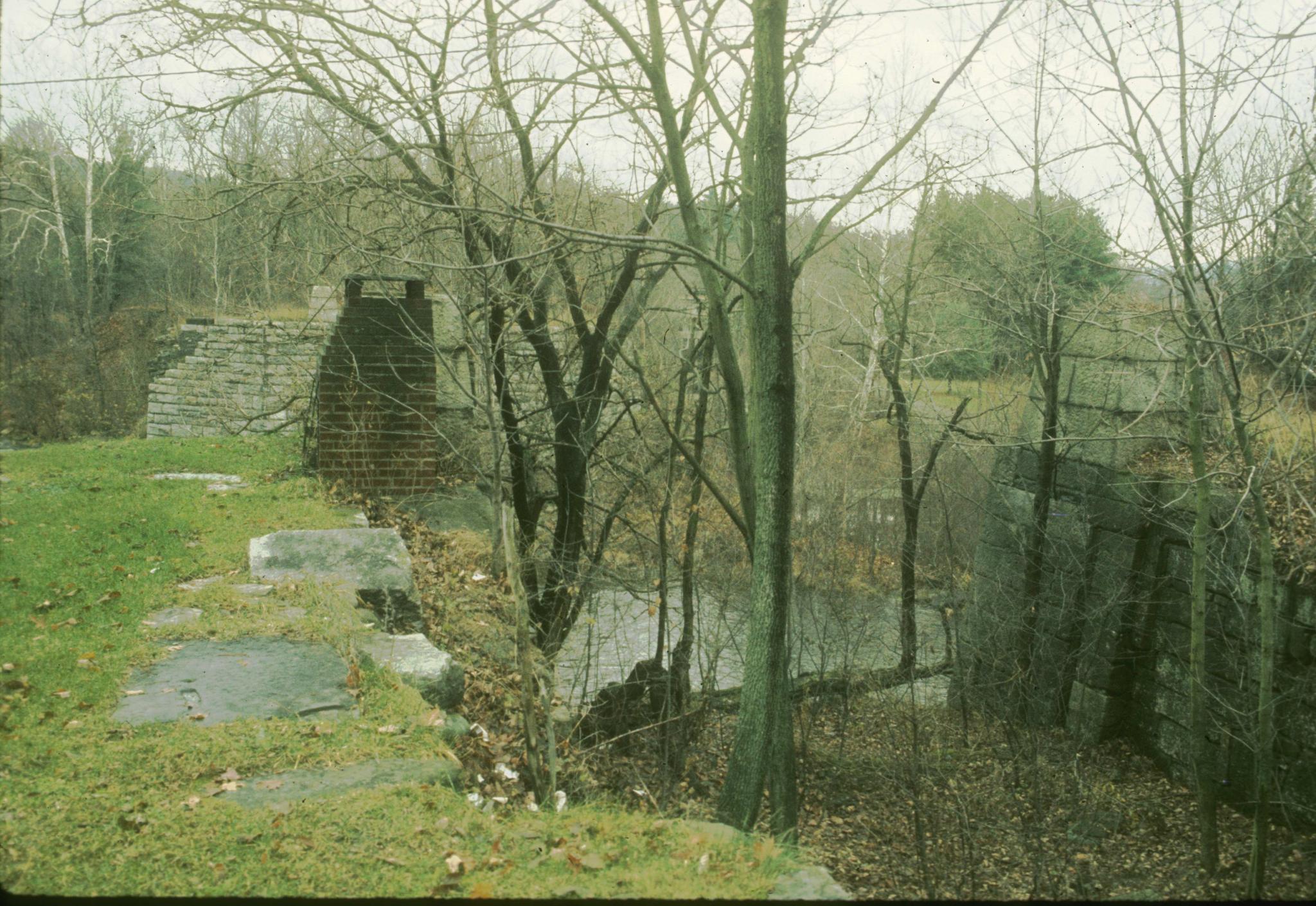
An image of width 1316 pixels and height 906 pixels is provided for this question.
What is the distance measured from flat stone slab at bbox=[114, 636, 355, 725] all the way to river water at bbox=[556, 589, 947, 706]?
4260 millimetres

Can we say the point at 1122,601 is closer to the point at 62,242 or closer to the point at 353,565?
the point at 353,565

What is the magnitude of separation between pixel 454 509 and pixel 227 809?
6.87 metres

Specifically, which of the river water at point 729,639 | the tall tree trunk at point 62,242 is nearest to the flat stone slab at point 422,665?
the river water at point 729,639

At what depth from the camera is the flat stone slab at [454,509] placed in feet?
30.0

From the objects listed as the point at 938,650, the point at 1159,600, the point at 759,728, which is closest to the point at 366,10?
the point at 759,728

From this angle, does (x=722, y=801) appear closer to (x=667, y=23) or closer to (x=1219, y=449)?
(x=1219, y=449)

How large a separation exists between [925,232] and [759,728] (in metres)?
10.5

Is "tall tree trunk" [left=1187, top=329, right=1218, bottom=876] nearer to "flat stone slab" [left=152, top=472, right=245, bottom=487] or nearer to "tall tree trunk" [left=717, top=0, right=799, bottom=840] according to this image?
"tall tree trunk" [left=717, top=0, right=799, bottom=840]

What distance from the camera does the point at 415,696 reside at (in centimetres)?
465

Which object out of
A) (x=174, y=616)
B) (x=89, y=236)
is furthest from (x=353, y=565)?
(x=89, y=236)

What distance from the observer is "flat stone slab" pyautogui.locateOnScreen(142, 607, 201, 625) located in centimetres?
504

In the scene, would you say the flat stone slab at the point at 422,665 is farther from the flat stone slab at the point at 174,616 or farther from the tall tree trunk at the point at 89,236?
the tall tree trunk at the point at 89,236

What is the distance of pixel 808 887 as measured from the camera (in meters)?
3.01

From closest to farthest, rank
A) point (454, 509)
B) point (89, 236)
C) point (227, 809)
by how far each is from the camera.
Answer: point (227, 809)
point (454, 509)
point (89, 236)
